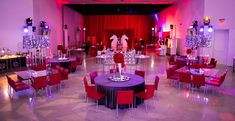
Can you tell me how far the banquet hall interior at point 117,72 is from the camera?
664 centimetres

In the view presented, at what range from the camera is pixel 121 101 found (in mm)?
6098

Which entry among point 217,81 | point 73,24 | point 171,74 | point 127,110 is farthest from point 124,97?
point 73,24

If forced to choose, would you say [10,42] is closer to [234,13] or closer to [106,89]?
[106,89]

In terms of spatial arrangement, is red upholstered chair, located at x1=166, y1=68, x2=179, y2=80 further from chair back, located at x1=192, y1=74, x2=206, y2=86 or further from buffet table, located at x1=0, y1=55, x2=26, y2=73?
buffet table, located at x1=0, y1=55, x2=26, y2=73

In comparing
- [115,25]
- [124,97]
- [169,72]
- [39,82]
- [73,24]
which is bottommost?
[124,97]

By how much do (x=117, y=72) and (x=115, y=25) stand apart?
26.0 m

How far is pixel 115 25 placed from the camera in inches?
1341

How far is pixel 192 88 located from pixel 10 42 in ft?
41.5

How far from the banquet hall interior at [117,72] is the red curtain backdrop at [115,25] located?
6.58 m

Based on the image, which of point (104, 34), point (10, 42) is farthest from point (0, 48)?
point (104, 34)

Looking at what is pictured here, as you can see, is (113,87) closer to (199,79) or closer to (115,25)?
(199,79)

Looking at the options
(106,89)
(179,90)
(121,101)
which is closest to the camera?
(121,101)

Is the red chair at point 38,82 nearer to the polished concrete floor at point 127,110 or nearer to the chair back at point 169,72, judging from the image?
the polished concrete floor at point 127,110

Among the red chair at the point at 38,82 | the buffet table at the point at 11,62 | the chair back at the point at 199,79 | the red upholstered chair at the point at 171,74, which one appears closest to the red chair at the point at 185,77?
the chair back at the point at 199,79
